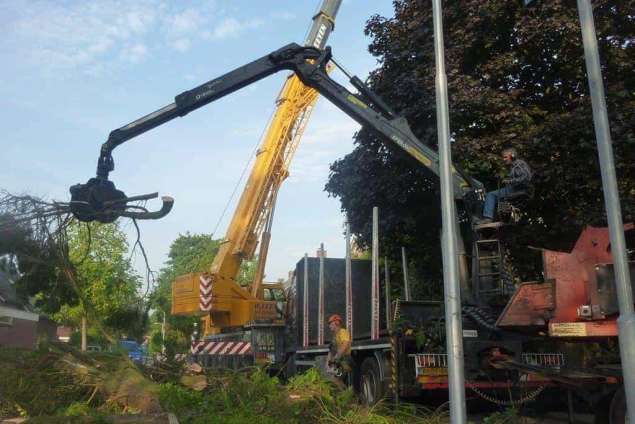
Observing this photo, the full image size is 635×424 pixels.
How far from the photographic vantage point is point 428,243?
17844mm

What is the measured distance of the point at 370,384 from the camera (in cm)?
1118

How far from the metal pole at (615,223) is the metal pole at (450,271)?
1642 mm

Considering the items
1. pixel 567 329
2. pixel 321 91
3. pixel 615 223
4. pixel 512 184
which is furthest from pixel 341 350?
pixel 615 223

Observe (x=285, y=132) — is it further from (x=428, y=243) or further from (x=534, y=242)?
(x=534, y=242)

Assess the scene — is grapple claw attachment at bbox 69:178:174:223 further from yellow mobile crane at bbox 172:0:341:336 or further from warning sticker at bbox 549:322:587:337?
yellow mobile crane at bbox 172:0:341:336

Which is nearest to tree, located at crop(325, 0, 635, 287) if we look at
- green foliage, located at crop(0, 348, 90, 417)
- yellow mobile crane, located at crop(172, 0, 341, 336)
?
yellow mobile crane, located at crop(172, 0, 341, 336)

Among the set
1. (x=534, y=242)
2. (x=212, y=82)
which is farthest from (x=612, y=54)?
(x=212, y=82)

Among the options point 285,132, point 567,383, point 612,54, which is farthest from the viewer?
point 285,132

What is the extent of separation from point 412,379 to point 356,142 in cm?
895

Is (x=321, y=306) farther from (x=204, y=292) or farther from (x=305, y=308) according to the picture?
(x=204, y=292)

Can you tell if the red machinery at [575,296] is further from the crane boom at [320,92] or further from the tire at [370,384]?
the crane boom at [320,92]

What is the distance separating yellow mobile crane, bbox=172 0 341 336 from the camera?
56.0ft

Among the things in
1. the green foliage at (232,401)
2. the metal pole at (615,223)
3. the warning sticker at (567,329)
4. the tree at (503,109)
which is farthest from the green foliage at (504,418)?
the tree at (503,109)

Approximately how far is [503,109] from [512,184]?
449 centimetres
